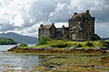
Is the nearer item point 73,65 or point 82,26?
point 73,65

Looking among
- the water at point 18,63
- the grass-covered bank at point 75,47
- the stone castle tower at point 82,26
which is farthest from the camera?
the stone castle tower at point 82,26

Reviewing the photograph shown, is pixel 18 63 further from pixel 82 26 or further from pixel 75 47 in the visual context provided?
pixel 82 26

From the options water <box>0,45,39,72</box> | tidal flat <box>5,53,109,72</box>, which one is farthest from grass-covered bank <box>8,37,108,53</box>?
tidal flat <box>5,53,109,72</box>

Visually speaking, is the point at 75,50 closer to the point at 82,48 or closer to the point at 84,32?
the point at 82,48

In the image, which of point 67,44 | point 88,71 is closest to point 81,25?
point 67,44

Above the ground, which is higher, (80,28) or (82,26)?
(82,26)

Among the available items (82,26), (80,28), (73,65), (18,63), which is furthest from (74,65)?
(82,26)

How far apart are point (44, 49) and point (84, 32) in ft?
77.2

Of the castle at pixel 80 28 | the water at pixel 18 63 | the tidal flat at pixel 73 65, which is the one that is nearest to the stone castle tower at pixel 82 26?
the castle at pixel 80 28

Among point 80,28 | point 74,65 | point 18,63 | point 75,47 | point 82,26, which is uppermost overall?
point 82,26

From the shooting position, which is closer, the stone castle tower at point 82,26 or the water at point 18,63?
the water at point 18,63

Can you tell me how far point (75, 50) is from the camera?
216 ft

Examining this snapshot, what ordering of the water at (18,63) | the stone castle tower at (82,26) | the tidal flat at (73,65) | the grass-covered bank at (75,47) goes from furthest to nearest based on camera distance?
the stone castle tower at (82,26) < the grass-covered bank at (75,47) < the water at (18,63) < the tidal flat at (73,65)

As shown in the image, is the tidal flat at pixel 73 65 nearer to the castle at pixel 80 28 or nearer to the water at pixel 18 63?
the water at pixel 18 63
